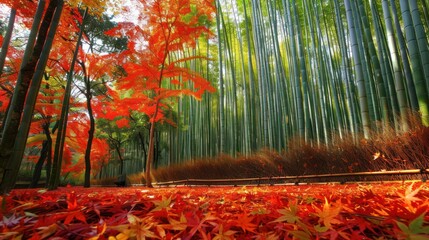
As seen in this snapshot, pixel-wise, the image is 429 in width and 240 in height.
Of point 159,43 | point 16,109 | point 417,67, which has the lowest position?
point 16,109

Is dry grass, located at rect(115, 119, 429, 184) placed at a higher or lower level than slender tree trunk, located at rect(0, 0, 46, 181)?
lower

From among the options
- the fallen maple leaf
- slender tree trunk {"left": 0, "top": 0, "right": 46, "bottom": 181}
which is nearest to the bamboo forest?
slender tree trunk {"left": 0, "top": 0, "right": 46, "bottom": 181}

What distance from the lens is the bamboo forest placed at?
105 inches

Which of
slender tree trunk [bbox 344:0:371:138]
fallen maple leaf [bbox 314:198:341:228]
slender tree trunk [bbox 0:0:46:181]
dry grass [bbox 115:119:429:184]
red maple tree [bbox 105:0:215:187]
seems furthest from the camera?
red maple tree [bbox 105:0:215:187]

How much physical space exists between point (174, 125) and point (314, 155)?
289 inches

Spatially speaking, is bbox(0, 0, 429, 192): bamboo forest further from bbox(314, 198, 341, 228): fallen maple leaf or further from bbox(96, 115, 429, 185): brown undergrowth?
bbox(314, 198, 341, 228): fallen maple leaf

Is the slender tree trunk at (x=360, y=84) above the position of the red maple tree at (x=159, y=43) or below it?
below

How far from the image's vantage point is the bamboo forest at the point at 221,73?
2672mm

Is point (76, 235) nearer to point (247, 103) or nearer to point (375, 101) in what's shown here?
point (375, 101)

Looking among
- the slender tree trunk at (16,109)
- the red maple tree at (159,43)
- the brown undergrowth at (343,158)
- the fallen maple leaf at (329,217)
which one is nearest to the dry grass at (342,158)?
the brown undergrowth at (343,158)

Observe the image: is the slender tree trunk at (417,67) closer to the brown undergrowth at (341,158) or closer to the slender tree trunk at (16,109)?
the brown undergrowth at (341,158)

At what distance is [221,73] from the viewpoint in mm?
7402

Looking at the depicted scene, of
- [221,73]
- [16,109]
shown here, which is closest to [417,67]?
[16,109]

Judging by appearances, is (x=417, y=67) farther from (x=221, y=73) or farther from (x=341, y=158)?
(x=221, y=73)
